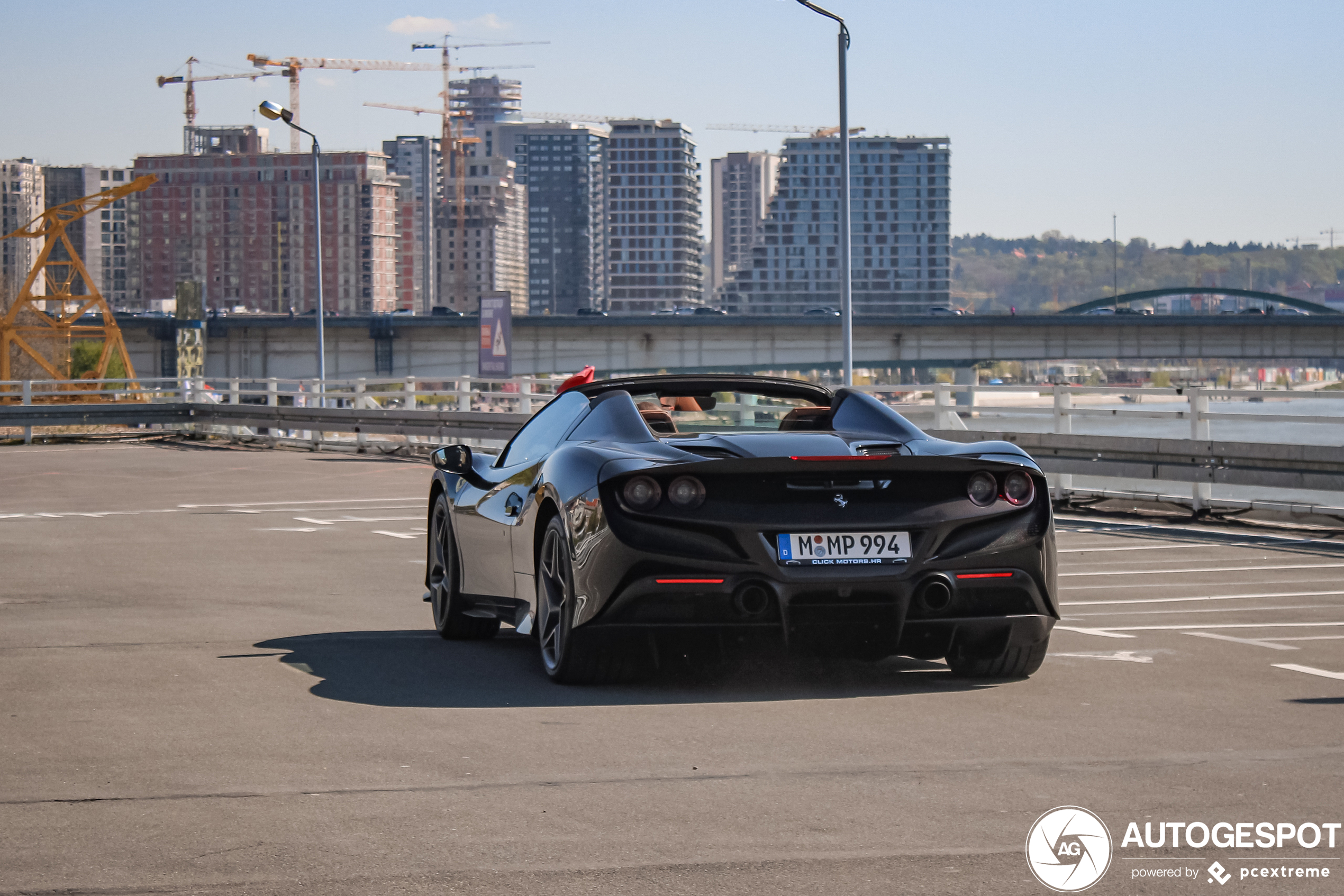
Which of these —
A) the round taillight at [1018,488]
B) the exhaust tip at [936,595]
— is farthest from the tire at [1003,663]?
the round taillight at [1018,488]

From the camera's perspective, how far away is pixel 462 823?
4344mm

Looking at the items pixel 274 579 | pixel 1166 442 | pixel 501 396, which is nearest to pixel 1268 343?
pixel 501 396

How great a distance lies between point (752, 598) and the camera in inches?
237

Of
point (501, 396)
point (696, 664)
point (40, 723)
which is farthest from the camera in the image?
point (501, 396)

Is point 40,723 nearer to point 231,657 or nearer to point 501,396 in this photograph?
point 231,657

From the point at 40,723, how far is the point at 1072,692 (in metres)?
3.67

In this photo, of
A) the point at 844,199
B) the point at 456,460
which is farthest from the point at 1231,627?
the point at 844,199

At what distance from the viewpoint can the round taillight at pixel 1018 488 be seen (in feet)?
20.8

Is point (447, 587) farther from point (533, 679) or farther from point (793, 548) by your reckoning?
point (793, 548)

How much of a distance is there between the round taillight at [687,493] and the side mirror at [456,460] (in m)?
1.87

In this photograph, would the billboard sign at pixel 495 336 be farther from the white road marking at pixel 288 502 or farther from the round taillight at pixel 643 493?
the round taillight at pixel 643 493

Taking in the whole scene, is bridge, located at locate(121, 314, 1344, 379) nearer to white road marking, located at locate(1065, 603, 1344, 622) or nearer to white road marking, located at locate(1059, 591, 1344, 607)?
white road marking, located at locate(1059, 591, 1344, 607)

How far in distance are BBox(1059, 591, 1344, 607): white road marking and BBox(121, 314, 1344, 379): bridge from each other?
67755 mm

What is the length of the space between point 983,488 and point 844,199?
943 inches
